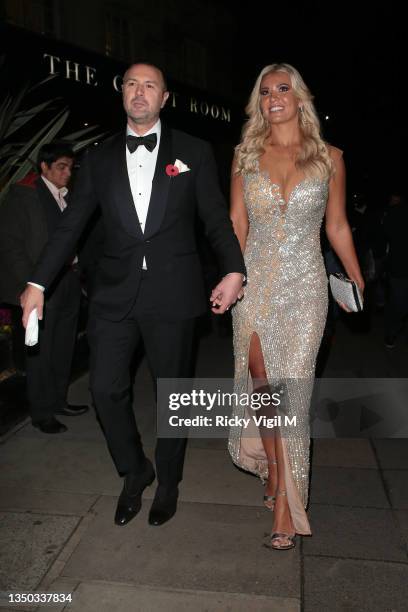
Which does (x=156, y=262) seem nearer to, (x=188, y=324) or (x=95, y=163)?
(x=188, y=324)

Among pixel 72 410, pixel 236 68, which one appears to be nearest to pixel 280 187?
pixel 72 410

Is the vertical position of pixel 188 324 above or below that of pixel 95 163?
below

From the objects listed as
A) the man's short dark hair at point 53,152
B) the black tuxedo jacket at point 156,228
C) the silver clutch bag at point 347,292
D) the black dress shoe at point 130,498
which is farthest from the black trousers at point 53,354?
the silver clutch bag at point 347,292

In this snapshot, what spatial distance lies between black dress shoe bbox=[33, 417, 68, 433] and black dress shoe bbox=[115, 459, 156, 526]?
1447 millimetres

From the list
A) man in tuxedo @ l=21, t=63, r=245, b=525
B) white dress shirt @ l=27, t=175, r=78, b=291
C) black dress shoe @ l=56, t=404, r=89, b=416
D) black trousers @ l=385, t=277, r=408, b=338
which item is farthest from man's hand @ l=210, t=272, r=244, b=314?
black trousers @ l=385, t=277, r=408, b=338

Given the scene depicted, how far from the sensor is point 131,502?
3430 mm

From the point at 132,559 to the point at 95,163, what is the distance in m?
1.96

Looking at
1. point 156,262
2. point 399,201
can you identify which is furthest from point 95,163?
point 399,201

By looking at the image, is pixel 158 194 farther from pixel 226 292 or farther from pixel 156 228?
pixel 226 292

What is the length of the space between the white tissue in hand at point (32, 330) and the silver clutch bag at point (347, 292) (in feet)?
5.36

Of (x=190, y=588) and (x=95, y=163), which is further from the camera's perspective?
(x=95, y=163)

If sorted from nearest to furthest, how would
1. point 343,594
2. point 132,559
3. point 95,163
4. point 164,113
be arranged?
point 343,594 < point 132,559 < point 95,163 < point 164,113

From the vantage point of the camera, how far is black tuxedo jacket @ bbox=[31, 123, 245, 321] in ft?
10.3

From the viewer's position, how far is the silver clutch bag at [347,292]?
134 inches
